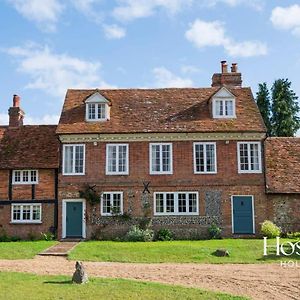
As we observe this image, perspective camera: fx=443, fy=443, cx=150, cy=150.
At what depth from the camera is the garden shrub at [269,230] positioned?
2673 centimetres

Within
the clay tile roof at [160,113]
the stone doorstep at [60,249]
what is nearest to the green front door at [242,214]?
the clay tile roof at [160,113]

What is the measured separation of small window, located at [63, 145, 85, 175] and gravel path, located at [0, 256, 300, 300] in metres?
8.28

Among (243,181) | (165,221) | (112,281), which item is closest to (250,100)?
(243,181)

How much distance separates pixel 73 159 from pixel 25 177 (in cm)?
344

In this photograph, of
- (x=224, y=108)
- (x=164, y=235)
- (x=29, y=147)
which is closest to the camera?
(x=164, y=235)

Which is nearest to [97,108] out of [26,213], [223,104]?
[26,213]

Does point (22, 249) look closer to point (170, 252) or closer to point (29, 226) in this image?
point (29, 226)

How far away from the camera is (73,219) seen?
28.1m

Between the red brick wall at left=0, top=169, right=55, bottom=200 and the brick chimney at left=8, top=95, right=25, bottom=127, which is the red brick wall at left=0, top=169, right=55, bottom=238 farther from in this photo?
the brick chimney at left=8, top=95, right=25, bottom=127

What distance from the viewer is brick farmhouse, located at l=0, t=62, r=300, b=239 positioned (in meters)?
27.8

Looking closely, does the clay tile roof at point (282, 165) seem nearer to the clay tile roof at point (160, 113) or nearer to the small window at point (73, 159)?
the clay tile roof at point (160, 113)

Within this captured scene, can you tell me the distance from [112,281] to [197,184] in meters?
13.8

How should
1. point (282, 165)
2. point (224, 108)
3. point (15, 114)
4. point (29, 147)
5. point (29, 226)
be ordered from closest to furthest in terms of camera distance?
point (29, 226), point (224, 108), point (282, 165), point (29, 147), point (15, 114)

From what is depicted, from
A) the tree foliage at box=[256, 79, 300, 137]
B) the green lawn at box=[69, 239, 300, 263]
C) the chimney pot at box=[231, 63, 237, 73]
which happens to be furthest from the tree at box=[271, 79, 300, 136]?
the green lawn at box=[69, 239, 300, 263]
